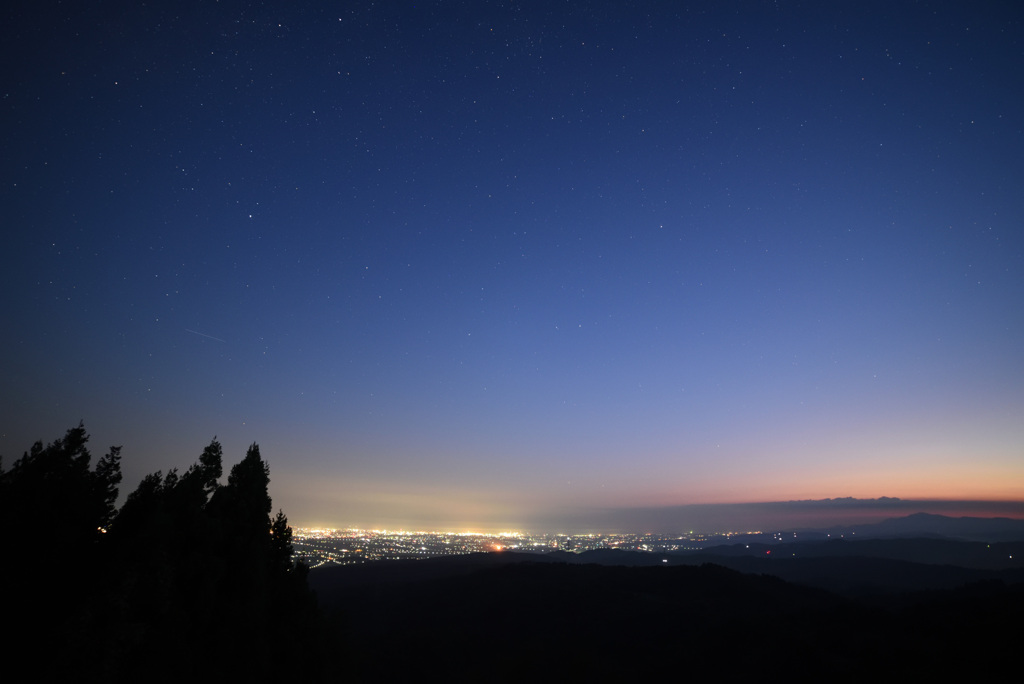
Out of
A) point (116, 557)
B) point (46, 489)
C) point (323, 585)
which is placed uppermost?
point (46, 489)

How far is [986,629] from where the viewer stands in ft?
133

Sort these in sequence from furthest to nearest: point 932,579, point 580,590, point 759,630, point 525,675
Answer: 1. point 932,579
2. point 580,590
3. point 759,630
4. point 525,675

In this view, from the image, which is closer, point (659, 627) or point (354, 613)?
point (659, 627)

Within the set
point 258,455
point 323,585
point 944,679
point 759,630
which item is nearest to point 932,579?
point 759,630

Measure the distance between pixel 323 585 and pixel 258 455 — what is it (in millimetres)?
97570

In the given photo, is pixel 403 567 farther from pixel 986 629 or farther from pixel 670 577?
pixel 986 629

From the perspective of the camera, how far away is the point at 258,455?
22.0 m

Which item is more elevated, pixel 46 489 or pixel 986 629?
pixel 46 489

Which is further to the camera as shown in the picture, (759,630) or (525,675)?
(759,630)

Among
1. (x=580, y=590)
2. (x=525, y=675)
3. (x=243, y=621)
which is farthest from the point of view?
(x=580, y=590)

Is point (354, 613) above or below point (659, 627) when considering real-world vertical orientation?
below

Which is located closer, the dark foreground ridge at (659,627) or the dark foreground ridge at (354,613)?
the dark foreground ridge at (354,613)

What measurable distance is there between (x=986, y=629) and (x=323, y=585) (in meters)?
102

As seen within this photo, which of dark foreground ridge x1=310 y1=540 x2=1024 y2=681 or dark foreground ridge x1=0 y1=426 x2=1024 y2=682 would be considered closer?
dark foreground ridge x1=0 y1=426 x2=1024 y2=682
